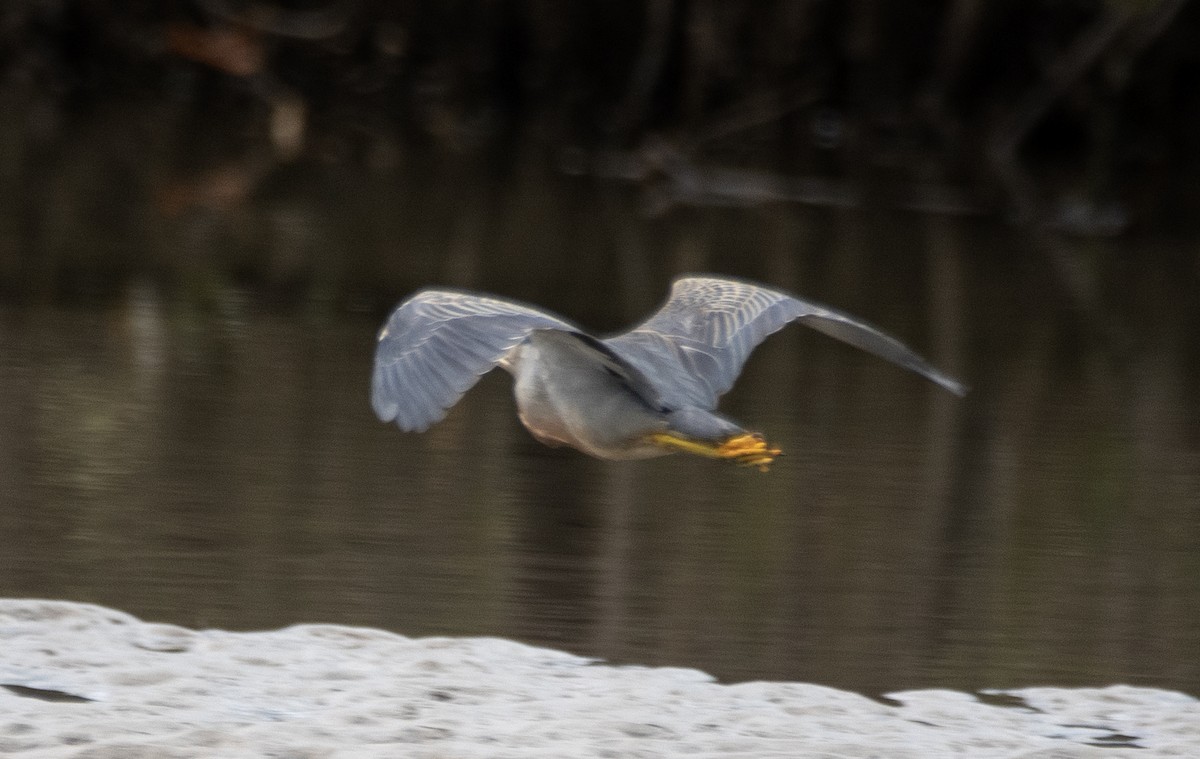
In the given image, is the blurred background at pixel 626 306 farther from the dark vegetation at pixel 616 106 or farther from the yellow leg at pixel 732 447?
the yellow leg at pixel 732 447

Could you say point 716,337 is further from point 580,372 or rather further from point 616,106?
point 616,106

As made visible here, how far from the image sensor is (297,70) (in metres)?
25.6

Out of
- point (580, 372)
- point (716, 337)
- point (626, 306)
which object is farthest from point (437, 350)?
point (626, 306)

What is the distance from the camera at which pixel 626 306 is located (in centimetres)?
1167

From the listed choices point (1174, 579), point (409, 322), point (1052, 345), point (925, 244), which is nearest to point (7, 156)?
point (925, 244)

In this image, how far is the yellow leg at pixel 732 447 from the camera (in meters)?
4.33

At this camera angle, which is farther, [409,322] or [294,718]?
[294,718]

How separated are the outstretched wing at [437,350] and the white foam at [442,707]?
88cm

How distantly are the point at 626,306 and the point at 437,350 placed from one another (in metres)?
7.52

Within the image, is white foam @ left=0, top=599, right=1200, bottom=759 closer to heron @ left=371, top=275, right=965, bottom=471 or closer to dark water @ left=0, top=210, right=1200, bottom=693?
dark water @ left=0, top=210, right=1200, bottom=693

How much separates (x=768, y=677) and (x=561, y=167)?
1502 centimetres

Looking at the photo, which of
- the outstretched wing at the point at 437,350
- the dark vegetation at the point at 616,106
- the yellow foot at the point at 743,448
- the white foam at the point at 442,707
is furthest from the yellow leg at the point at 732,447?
the dark vegetation at the point at 616,106

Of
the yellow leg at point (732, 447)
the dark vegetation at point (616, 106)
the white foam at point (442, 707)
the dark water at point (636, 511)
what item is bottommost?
the white foam at point (442, 707)

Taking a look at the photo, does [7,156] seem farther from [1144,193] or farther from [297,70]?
[1144,193]
